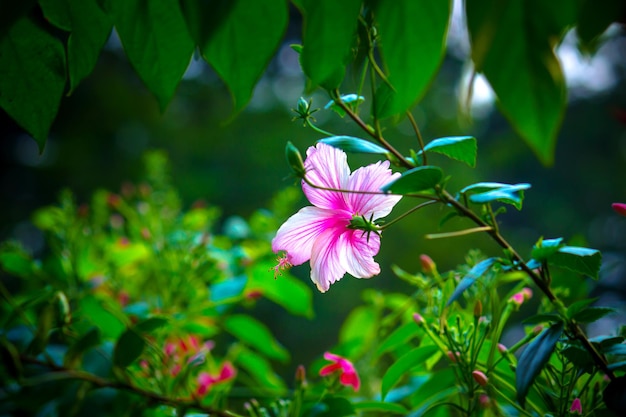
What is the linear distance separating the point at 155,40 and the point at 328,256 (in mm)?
136

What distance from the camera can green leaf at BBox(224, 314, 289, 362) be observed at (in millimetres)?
594

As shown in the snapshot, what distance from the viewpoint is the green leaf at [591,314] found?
0.26m

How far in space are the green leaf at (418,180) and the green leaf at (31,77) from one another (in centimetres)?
16

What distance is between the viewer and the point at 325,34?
184mm

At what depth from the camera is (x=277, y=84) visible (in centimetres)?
244

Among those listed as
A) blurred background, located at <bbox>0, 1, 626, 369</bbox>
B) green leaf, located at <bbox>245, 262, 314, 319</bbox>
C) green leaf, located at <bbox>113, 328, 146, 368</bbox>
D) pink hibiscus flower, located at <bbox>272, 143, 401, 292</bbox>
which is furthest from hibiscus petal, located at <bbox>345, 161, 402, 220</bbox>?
blurred background, located at <bbox>0, 1, 626, 369</bbox>

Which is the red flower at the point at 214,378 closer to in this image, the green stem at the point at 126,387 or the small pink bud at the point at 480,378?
the green stem at the point at 126,387

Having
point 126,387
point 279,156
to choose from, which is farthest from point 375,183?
point 279,156

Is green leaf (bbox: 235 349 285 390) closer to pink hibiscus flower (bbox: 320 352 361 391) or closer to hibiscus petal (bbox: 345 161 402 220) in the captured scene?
pink hibiscus flower (bbox: 320 352 361 391)

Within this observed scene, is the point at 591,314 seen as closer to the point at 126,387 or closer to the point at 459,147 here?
the point at 459,147

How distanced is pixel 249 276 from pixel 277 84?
195 centimetres

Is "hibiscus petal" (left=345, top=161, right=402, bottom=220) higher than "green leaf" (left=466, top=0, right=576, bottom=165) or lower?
lower

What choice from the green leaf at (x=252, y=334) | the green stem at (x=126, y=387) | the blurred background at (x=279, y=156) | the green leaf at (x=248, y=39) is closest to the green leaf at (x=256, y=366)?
the green leaf at (x=252, y=334)

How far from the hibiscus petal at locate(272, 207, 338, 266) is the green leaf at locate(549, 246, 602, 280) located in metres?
0.11
